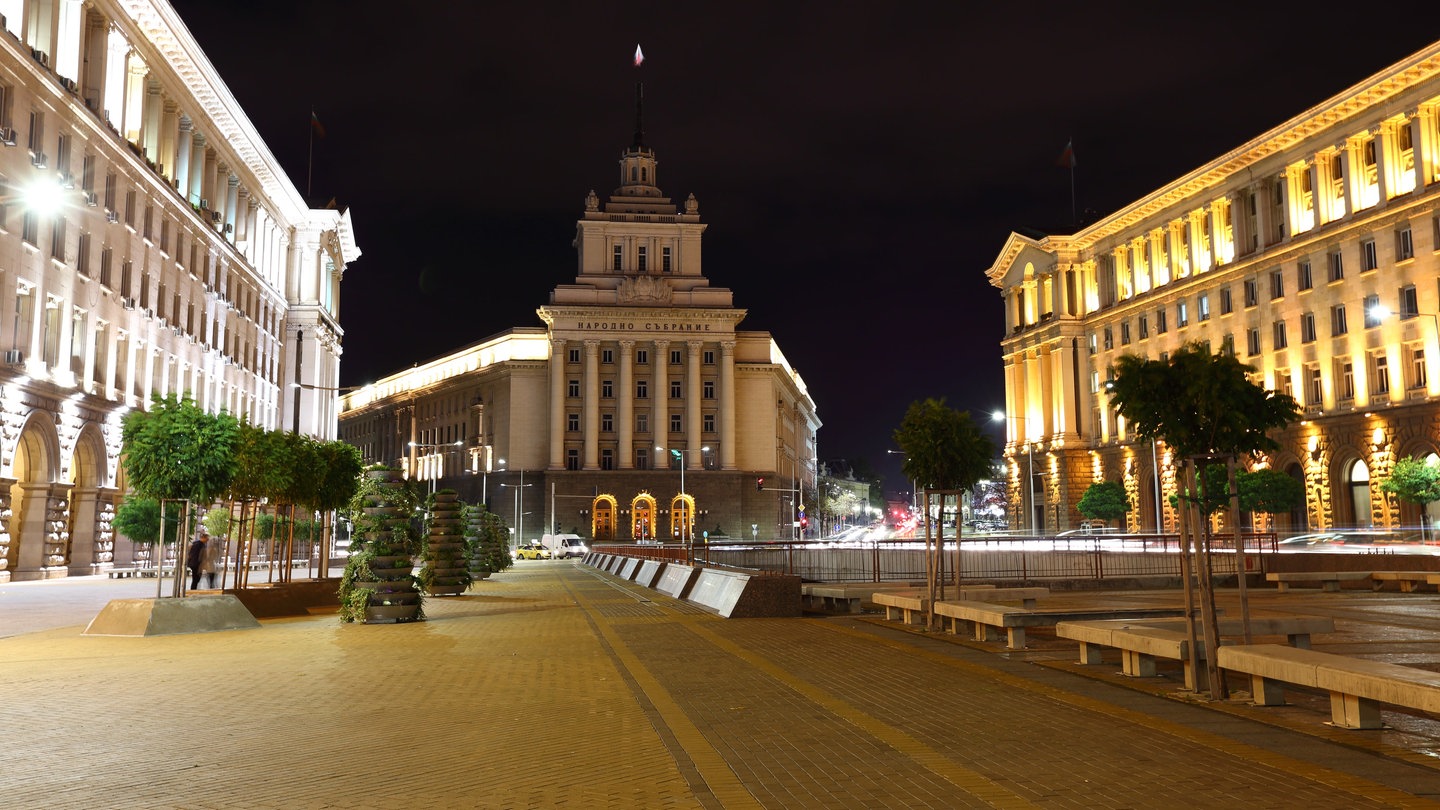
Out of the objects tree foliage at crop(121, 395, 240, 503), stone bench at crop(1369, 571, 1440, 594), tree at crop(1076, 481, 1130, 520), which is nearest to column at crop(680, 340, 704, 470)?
tree at crop(1076, 481, 1130, 520)

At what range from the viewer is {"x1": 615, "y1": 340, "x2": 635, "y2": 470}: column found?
10862cm

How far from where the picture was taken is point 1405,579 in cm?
3023

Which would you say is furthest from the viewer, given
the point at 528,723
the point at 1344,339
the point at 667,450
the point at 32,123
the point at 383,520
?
the point at 667,450

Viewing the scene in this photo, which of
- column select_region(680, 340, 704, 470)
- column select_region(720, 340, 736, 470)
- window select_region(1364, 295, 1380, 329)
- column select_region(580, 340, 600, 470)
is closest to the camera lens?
window select_region(1364, 295, 1380, 329)

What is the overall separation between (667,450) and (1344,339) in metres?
61.2

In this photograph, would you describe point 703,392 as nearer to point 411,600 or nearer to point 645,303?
point 645,303

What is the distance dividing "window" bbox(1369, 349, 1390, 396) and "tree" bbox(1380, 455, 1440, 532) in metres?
8.54

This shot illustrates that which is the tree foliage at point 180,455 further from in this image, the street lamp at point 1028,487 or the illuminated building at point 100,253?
the street lamp at point 1028,487

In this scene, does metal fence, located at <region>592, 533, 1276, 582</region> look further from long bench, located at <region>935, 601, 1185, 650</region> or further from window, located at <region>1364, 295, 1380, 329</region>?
window, located at <region>1364, 295, 1380, 329</region>

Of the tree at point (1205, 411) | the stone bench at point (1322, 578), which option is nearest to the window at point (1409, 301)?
the stone bench at point (1322, 578)

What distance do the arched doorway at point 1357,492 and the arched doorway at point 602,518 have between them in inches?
2489

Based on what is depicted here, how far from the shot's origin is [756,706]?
11547 millimetres

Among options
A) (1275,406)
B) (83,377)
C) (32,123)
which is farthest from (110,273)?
(1275,406)

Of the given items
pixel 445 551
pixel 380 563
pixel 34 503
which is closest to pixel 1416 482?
pixel 445 551
